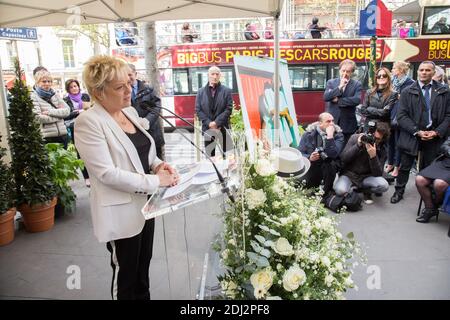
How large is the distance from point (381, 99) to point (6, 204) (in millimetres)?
4659

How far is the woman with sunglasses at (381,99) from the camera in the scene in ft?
16.1

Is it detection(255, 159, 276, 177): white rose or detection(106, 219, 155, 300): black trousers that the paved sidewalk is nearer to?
detection(106, 219, 155, 300): black trousers

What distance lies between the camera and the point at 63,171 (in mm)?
4031

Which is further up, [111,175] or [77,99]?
[77,99]

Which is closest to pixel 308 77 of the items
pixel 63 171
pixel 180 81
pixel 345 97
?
pixel 180 81

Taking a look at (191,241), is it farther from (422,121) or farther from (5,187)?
(422,121)

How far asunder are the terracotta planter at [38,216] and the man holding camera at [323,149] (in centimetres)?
290

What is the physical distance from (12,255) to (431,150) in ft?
15.4

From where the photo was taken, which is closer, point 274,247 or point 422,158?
point 274,247

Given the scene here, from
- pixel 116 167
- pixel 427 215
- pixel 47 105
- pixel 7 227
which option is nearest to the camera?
pixel 116 167

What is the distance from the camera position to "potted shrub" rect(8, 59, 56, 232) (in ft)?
11.9

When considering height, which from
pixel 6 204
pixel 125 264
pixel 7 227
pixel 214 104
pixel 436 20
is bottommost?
pixel 7 227
